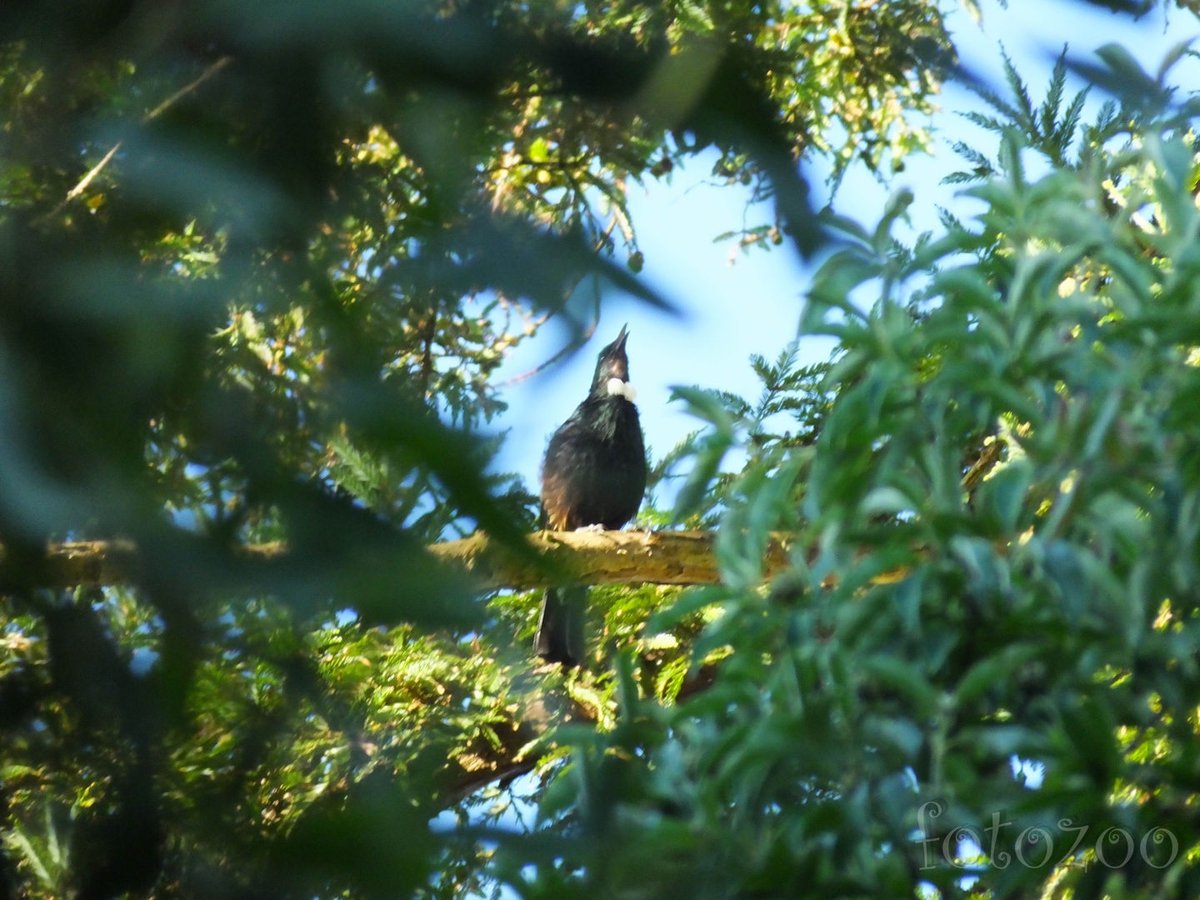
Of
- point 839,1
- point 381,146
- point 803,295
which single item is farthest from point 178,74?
point 839,1

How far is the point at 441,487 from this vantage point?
472mm

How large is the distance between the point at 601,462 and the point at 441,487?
14.9ft

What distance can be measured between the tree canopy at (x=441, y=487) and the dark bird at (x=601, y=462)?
398cm

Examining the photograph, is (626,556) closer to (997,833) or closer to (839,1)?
(839,1)

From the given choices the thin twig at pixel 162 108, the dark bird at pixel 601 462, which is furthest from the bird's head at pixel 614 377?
the thin twig at pixel 162 108

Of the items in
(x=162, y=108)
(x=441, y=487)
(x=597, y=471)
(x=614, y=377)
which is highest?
(x=614, y=377)

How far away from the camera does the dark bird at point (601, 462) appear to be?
492 cm

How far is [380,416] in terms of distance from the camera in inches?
18.6

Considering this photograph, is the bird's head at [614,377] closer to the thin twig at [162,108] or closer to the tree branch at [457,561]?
the tree branch at [457,561]

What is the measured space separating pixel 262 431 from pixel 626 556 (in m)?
2.38

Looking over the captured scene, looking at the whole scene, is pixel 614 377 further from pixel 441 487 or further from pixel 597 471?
pixel 441 487

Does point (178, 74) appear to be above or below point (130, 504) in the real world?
above

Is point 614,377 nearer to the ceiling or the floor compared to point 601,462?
nearer to the ceiling

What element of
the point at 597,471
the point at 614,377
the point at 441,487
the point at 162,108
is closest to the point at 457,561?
the point at 441,487
